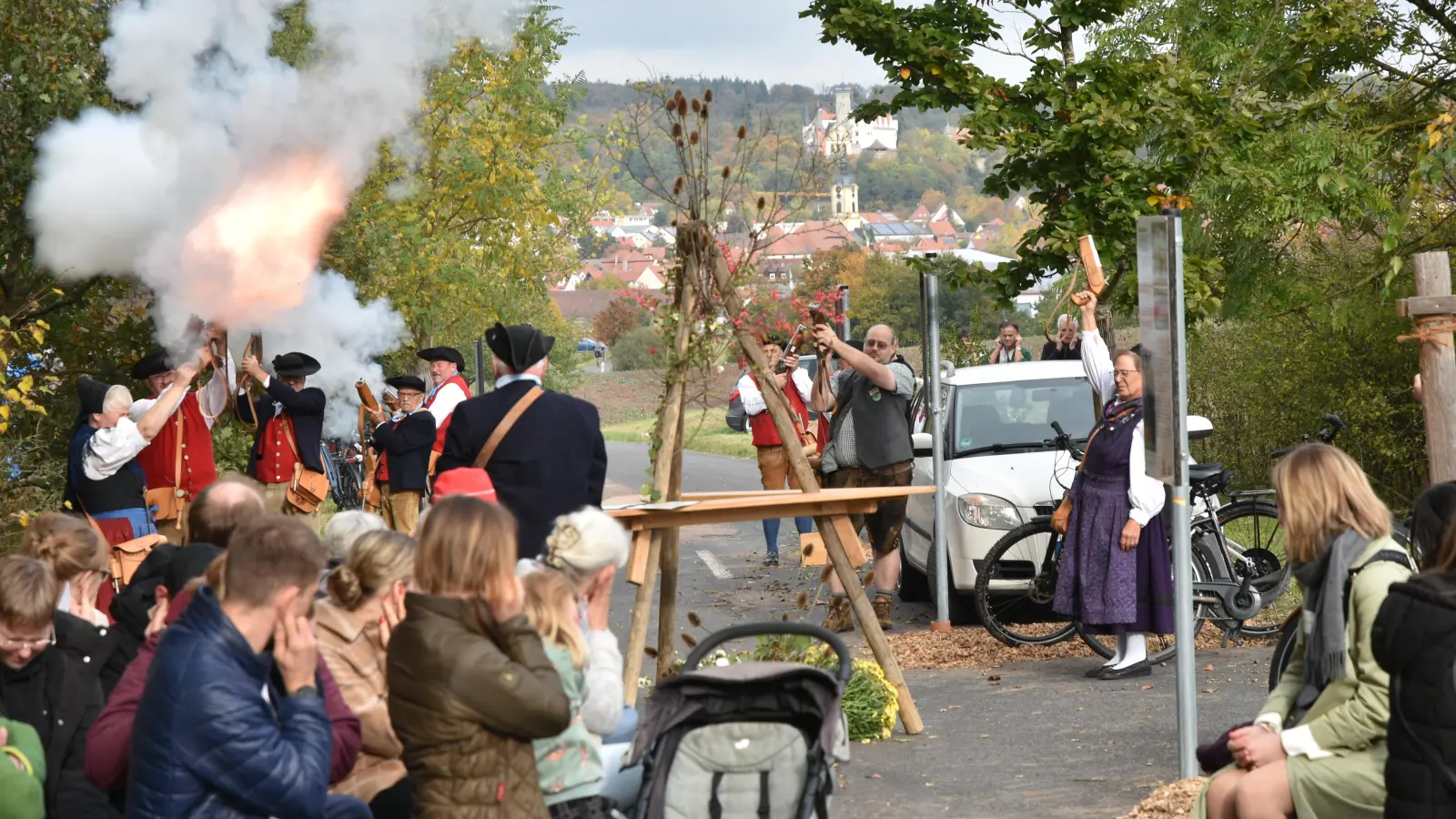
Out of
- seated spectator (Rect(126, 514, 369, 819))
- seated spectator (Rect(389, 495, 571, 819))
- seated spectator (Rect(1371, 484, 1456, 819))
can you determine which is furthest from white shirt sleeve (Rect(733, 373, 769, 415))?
seated spectator (Rect(126, 514, 369, 819))

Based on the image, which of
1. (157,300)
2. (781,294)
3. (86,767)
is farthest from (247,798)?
(157,300)

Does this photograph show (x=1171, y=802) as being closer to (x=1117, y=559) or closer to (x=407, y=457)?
(x=1117, y=559)

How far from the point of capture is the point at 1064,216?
43.9 feet

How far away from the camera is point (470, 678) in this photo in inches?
190

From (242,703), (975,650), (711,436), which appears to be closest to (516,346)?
(242,703)

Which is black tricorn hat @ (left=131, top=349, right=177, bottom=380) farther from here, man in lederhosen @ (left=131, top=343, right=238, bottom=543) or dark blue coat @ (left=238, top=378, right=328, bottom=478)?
dark blue coat @ (left=238, top=378, right=328, bottom=478)

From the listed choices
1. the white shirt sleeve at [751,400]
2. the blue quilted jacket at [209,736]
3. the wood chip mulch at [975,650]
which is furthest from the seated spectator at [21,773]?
the white shirt sleeve at [751,400]

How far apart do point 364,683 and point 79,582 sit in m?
1.53

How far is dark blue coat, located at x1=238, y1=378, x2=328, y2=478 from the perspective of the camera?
1348 centimetres

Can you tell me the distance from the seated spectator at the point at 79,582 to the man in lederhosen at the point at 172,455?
544 centimetres

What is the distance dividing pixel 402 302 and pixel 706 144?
1522 cm

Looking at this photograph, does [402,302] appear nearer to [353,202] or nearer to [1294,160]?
[353,202]

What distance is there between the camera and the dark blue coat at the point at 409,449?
1428 cm

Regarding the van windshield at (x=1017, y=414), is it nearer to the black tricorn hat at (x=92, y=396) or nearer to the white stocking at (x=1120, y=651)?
the white stocking at (x=1120, y=651)
